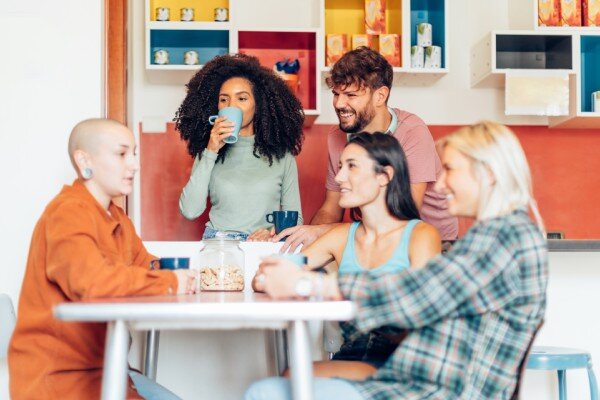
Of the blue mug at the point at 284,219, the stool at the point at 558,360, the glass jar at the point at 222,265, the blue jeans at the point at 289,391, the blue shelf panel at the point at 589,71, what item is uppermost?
the blue shelf panel at the point at 589,71

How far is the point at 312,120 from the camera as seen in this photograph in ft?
13.4

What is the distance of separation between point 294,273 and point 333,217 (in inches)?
52.2

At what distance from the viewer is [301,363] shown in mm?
1488

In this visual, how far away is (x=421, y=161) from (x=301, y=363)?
1.33 metres

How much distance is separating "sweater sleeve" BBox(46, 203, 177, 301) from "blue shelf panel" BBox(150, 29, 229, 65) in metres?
2.26

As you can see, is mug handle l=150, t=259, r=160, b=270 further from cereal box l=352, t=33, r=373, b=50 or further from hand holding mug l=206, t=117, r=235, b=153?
cereal box l=352, t=33, r=373, b=50

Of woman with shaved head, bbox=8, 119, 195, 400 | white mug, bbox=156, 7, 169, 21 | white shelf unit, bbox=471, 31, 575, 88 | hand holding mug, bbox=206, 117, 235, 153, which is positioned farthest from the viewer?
white shelf unit, bbox=471, 31, 575, 88

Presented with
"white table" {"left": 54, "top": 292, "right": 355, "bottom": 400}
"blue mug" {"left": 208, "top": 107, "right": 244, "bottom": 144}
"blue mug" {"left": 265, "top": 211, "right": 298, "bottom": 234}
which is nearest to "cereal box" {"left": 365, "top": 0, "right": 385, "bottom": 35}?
"blue mug" {"left": 208, "top": 107, "right": 244, "bottom": 144}

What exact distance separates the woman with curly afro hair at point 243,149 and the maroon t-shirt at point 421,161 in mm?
147

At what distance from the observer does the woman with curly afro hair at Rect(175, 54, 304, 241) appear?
2812mm

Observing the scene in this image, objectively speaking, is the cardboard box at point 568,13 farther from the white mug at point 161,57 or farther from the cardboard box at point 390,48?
the white mug at point 161,57

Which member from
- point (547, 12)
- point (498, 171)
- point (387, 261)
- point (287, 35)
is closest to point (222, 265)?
point (387, 261)

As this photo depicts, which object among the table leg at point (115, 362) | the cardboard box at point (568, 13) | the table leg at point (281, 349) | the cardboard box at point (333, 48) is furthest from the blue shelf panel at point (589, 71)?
the table leg at point (115, 362)

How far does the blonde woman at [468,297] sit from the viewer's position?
1573 millimetres
